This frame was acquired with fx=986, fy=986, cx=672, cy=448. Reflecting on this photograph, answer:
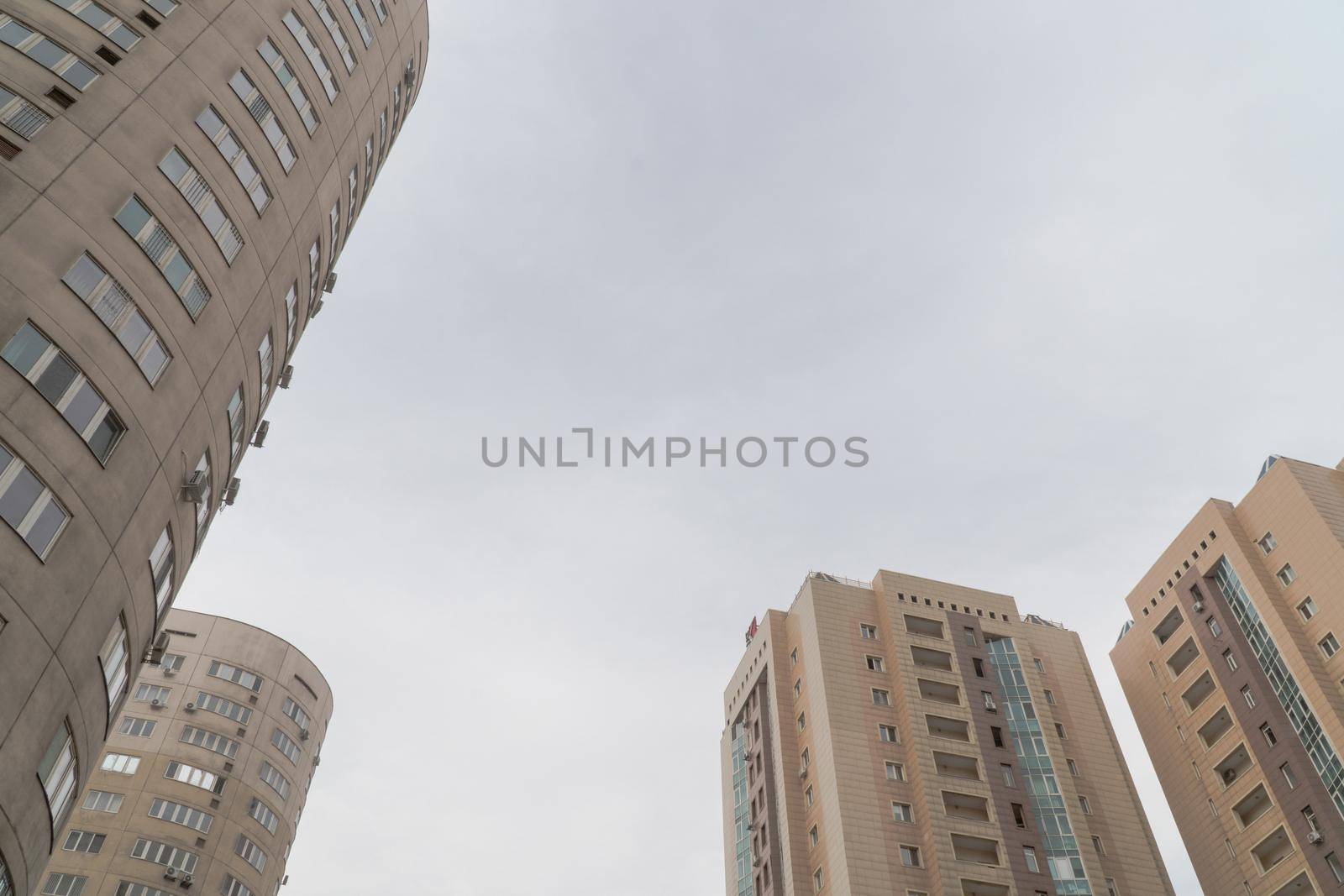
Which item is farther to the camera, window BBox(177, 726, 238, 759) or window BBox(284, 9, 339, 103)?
window BBox(177, 726, 238, 759)

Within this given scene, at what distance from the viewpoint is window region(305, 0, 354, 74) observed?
3947 centimetres

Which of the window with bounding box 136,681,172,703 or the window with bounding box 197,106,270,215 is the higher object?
the window with bounding box 136,681,172,703

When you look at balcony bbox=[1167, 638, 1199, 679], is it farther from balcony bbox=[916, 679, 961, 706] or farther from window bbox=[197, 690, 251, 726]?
window bbox=[197, 690, 251, 726]

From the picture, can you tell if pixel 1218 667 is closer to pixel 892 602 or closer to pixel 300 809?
pixel 892 602

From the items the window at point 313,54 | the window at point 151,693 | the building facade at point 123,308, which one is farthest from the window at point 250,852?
the window at point 313,54

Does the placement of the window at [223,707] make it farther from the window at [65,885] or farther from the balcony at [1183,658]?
the balcony at [1183,658]

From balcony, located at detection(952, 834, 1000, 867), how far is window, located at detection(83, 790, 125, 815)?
5431 centimetres

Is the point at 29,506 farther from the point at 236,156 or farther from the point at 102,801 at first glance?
the point at 102,801

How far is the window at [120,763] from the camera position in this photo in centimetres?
6681

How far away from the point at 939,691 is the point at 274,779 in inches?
1958

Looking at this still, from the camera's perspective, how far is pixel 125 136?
2808 centimetres

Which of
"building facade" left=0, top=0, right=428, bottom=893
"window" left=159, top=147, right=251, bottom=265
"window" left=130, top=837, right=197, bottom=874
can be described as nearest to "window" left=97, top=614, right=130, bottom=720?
"building facade" left=0, top=0, right=428, bottom=893

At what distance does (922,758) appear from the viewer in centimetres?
6475

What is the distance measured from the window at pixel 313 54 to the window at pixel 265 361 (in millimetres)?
10681
